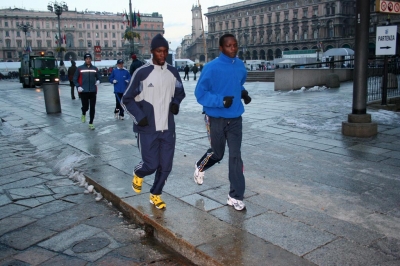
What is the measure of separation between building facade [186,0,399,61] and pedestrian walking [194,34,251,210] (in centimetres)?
6927

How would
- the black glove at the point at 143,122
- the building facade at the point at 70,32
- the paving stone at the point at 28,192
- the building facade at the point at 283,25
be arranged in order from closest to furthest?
the black glove at the point at 143,122 → the paving stone at the point at 28,192 → the building facade at the point at 283,25 → the building facade at the point at 70,32

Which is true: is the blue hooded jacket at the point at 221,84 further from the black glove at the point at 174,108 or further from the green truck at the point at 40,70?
the green truck at the point at 40,70

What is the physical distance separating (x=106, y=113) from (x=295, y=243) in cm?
999

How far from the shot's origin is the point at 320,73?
19562mm

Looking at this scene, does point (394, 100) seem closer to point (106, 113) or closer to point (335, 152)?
point (335, 152)

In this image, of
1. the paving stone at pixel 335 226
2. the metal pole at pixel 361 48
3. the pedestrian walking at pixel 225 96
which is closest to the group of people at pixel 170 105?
the pedestrian walking at pixel 225 96

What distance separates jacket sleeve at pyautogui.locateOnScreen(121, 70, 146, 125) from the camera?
3.67m

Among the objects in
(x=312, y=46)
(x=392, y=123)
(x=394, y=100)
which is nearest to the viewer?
(x=392, y=123)

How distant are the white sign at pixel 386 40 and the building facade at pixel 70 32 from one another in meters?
99.5

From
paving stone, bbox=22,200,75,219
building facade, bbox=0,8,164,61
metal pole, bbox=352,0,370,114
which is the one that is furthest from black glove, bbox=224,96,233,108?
building facade, bbox=0,8,164,61

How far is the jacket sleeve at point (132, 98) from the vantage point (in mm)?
3668

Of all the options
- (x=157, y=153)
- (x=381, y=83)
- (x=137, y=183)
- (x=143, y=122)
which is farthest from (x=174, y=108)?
(x=381, y=83)

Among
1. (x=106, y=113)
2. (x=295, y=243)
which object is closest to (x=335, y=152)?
(x=295, y=243)

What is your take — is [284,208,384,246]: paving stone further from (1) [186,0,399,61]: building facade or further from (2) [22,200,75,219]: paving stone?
(1) [186,0,399,61]: building facade
